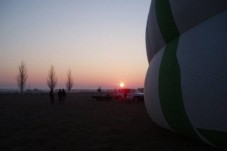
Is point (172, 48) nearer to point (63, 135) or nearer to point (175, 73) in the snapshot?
point (175, 73)

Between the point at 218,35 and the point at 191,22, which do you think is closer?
the point at 218,35

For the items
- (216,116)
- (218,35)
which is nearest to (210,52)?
(218,35)

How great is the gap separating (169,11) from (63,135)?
4777 millimetres

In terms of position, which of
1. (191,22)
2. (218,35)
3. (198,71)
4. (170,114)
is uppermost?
(191,22)

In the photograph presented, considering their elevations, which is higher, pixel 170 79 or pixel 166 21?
pixel 166 21

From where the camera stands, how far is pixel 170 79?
7215mm

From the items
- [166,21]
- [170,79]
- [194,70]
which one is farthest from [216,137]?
[166,21]

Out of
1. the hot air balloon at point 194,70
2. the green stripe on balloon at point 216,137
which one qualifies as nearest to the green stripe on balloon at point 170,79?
the hot air balloon at point 194,70

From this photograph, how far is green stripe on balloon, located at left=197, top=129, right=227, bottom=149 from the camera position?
18.6ft

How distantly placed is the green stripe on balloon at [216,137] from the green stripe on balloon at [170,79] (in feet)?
1.39

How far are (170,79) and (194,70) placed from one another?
110 centimetres

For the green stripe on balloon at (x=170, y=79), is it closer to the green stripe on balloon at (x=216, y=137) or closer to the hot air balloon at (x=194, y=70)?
the hot air balloon at (x=194, y=70)

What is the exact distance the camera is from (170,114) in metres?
7.42

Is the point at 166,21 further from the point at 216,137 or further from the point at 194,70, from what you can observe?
the point at 216,137
